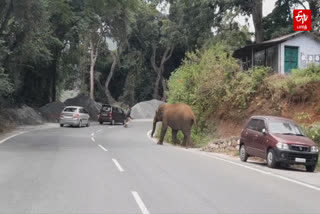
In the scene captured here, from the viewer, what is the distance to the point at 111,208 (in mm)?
8703

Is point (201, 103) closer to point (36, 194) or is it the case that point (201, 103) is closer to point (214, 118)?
point (214, 118)

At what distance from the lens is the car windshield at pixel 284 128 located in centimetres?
1662

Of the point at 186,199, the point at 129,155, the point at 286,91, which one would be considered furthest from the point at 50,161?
the point at 286,91

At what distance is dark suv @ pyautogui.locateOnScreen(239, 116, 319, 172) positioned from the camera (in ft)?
51.1

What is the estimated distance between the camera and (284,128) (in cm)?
1686

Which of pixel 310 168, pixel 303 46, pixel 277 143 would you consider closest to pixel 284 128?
pixel 277 143

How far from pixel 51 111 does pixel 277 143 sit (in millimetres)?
34553

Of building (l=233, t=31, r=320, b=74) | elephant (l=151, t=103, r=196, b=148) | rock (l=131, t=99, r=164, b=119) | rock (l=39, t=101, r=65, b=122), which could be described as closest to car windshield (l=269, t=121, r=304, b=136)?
elephant (l=151, t=103, r=196, b=148)

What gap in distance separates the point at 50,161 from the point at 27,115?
2725 centimetres

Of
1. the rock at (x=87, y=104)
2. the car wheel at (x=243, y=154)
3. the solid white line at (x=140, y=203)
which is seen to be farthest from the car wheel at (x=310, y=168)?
the rock at (x=87, y=104)

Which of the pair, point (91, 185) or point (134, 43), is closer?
point (91, 185)

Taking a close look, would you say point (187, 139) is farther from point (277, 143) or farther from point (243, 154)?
point (277, 143)

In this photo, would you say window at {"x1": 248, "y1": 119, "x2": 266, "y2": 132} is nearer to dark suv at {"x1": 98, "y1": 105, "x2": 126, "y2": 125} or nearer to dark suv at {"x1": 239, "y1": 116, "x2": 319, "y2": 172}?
dark suv at {"x1": 239, "y1": 116, "x2": 319, "y2": 172}

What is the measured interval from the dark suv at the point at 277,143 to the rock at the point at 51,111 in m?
30.8
